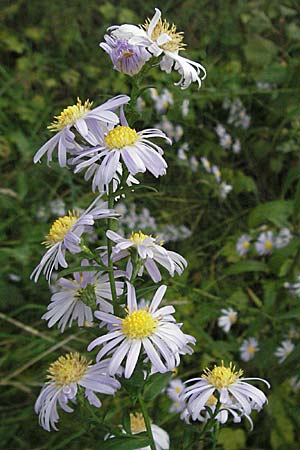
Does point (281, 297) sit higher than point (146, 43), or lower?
lower

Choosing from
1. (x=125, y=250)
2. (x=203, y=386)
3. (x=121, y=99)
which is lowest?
(x=203, y=386)

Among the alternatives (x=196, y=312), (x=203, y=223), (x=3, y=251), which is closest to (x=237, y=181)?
(x=203, y=223)

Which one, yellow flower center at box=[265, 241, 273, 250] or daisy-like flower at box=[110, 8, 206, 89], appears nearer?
daisy-like flower at box=[110, 8, 206, 89]

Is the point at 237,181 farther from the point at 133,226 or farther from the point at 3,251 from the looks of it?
the point at 3,251

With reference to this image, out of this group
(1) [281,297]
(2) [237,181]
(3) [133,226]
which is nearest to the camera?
(1) [281,297]

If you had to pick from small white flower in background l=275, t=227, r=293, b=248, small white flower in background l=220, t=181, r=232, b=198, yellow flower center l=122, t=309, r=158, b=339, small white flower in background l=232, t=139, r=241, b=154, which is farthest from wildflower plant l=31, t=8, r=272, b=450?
small white flower in background l=232, t=139, r=241, b=154

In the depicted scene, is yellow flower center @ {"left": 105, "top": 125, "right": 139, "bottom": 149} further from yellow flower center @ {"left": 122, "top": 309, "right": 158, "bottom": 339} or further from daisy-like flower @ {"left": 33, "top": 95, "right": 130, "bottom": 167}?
yellow flower center @ {"left": 122, "top": 309, "right": 158, "bottom": 339}

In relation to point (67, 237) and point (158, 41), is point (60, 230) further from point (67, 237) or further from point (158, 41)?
point (158, 41)

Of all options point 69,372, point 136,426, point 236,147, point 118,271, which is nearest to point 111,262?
point 118,271
